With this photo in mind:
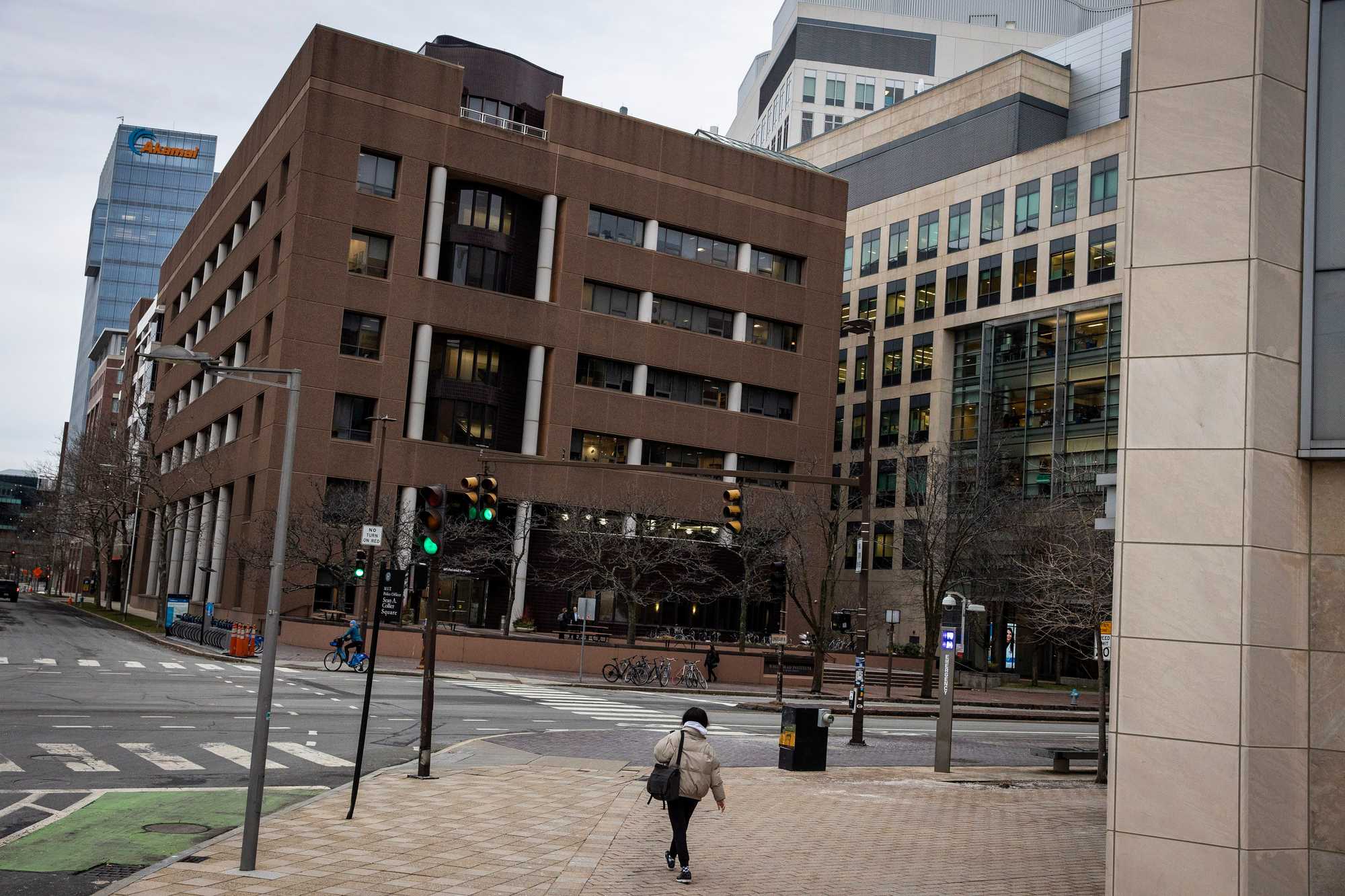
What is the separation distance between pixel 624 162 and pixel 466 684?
116ft

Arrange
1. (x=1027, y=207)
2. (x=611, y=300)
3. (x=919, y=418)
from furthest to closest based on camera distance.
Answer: (x=919, y=418) → (x=1027, y=207) → (x=611, y=300)

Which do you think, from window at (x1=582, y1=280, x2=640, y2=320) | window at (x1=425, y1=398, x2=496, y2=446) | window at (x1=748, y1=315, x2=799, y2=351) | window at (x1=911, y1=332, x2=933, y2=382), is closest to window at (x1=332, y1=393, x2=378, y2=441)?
window at (x1=425, y1=398, x2=496, y2=446)

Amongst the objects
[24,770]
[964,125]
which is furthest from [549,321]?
[24,770]

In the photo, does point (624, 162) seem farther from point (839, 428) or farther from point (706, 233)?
point (839, 428)

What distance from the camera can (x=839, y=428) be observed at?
86.5 meters

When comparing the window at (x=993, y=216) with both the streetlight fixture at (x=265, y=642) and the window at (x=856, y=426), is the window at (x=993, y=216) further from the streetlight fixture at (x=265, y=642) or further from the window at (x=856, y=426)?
the streetlight fixture at (x=265, y=642)

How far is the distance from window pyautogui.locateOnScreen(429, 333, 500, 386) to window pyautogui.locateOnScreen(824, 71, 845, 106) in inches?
2628

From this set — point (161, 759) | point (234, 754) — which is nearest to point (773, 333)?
point (234, 754)

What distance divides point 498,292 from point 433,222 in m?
4.71

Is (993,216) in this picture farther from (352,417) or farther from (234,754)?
(234,754)

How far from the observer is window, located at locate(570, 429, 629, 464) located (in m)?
62.7

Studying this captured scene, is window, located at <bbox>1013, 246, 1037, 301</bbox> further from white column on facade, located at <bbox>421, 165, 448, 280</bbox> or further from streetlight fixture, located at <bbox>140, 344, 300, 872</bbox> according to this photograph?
streetlight fixture, located at <bbox>140, 344, 300, 872</bbox>

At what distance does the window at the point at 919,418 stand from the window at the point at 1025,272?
30.2 ft

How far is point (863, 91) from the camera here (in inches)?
4668
